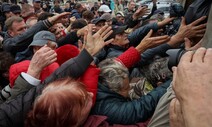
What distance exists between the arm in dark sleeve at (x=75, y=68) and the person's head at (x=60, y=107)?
0.28m

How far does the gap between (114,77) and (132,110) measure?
9.8 inches

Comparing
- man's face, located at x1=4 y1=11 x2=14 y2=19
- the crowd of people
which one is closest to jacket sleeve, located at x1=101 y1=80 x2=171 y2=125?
the crowd of people

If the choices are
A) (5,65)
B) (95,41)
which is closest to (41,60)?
(95,41)

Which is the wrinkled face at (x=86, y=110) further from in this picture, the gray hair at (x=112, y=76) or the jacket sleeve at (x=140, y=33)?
the jacket sleeve at (x=140, y=33)

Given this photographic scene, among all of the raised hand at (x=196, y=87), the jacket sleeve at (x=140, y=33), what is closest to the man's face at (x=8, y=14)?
the jacket sleeve at (x=140, y=33)

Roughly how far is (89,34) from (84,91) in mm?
567

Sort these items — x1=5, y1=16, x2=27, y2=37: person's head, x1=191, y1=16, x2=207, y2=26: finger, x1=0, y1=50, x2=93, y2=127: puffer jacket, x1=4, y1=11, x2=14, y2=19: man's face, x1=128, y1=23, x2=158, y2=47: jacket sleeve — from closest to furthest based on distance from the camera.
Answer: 1. x1=0, y1=50, x2=93, y2=127: puffer jacket
2. x1=191, y1=16, x2=207, y2=26: finger
3. x1=128, y1=23, x2=158, y2=47: jacket sleeve
4. x1=5, y1=16, x2=27, y2=37: person's head
5. x1=4, y1=11, x2=14, y2=19: man's face

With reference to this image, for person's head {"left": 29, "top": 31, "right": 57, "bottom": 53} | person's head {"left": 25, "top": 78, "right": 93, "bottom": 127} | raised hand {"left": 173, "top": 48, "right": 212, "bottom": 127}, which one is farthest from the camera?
person's head {"left": 29, "top": 31, "right": 57, "bottom": 53}

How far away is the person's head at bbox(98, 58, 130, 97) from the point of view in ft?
5.80

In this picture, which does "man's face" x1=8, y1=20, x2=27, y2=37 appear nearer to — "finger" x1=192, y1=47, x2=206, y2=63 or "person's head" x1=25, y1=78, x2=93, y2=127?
"person's head" x1=25, y1=78, x2=93, y2=127

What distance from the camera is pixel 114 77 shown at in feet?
5.81

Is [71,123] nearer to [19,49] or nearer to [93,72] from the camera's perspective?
[93,72]

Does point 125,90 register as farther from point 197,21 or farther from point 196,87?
point 196,87

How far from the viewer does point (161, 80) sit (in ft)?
6.72
